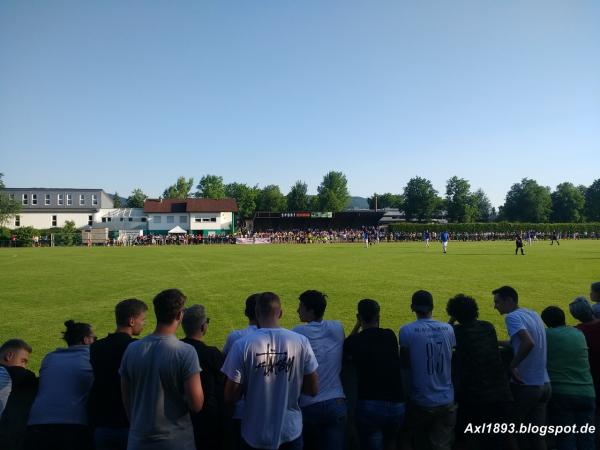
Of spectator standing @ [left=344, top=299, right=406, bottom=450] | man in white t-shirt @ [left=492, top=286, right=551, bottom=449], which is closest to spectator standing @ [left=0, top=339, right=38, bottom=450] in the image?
spectator standing @ [left=344, top=299, right=406, bottom=450]

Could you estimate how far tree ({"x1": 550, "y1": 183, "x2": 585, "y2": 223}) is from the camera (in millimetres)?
108500

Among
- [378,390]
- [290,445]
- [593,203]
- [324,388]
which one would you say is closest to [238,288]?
[324,388]

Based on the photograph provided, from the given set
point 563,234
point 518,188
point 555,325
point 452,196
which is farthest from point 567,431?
point 518,188

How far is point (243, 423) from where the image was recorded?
3318mm

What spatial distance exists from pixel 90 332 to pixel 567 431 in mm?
5149

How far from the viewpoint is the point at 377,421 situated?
3891 millimetres

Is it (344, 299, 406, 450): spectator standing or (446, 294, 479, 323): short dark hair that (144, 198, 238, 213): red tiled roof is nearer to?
(446, 294, 479, 323): short dark hair

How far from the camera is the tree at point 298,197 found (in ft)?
352

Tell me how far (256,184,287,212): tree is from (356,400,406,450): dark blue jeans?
330 ft

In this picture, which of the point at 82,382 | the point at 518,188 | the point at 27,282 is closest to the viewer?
the point at 82,382

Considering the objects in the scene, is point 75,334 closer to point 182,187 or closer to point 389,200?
point 182,187

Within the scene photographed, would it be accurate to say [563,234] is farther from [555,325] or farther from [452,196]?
[555,325]

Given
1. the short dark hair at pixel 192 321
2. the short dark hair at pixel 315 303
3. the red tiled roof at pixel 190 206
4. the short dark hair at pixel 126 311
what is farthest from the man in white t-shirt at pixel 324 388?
the red tiled roof at pixel 190 206

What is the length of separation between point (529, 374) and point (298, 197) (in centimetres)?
10361
